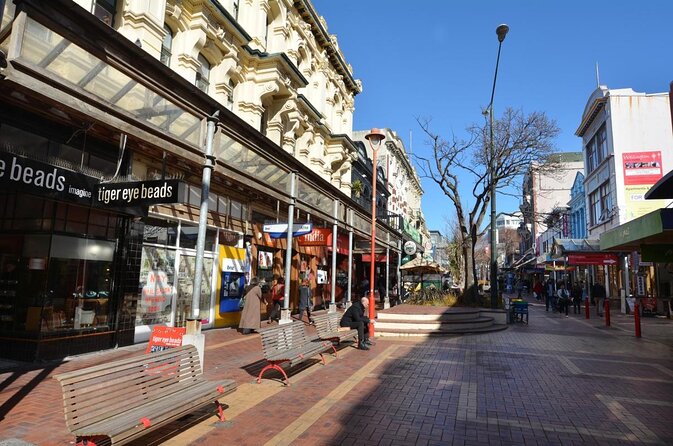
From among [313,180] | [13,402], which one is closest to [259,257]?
[313,180]

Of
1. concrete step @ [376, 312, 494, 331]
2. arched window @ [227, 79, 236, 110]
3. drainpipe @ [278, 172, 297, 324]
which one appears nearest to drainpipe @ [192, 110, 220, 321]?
drainpipe @ [278, 172, 297, 324]

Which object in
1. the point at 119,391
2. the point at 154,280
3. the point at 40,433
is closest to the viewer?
the point at 119,391

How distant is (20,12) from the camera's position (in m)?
5.66

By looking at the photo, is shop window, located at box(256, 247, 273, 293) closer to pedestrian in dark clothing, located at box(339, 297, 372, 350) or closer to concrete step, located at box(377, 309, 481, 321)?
concrete step, located at box(377, 309, 481, 321)

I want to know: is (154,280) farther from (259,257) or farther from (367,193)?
(367,193)

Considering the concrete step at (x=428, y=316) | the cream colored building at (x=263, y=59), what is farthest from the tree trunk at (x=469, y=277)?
the cream colored building at (x=263, y=59)

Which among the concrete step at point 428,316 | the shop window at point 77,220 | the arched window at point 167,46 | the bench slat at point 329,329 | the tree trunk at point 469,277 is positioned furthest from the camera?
the tree trunk at point 469,277

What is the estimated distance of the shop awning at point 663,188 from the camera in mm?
10344

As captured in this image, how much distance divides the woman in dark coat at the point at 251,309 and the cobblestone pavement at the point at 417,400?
1990mm

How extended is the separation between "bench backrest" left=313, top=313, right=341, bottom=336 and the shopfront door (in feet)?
12.9

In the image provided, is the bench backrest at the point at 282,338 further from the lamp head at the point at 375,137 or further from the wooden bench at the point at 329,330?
the lamp head at the point at 375,137

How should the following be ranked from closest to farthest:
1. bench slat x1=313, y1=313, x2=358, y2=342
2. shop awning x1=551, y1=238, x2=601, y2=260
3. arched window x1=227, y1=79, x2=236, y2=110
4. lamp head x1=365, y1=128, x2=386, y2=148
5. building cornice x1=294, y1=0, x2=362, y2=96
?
bench slat x1=313, y1=313, x2=358, y2=342 → lamp head x1=365, y1=128, x2=386, y2=148 → arched window x1=227, y1=79, x2=236, y2=110 → building cornice x1=294, y1=0, x2=362, y2=96 → shop awning x1=551, y1=238, x2=601, y2=260

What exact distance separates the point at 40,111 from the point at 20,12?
2.56 meters

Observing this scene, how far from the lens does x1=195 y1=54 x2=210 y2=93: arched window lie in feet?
45.2
